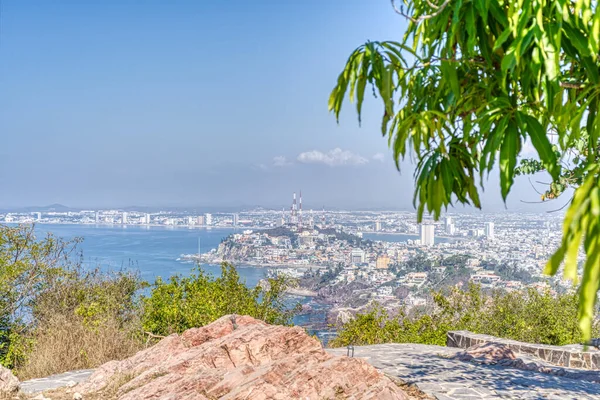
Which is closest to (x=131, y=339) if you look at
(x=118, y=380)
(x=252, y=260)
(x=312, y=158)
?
(x=118, y=380)

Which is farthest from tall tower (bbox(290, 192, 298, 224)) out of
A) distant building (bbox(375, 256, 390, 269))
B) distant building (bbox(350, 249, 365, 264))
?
distant building (bbox(375, 256, 390, 269))

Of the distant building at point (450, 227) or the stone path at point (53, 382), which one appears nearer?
the stone path at point (53, 382)

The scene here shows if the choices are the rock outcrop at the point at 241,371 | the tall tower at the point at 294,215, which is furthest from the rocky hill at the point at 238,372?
the tall tower at the point at 294,215

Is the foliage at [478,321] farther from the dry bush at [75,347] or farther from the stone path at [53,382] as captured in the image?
the stone path at [53,382]

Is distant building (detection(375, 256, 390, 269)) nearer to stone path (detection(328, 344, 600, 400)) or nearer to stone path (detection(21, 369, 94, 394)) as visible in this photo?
stone path (detection(328, 344, 600, 400))

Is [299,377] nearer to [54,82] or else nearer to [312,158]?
[54,82]
